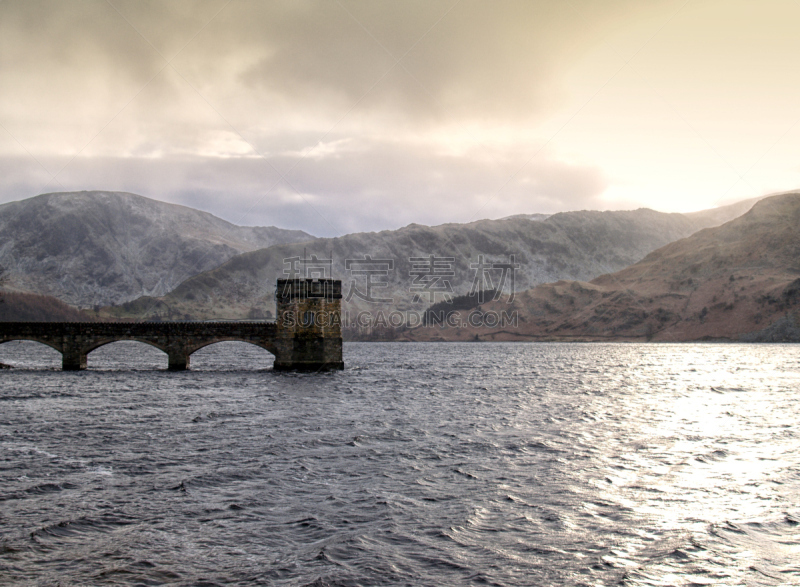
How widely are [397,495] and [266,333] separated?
53.5 metres

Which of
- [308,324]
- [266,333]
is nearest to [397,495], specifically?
[308,324]

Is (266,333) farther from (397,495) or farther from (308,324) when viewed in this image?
(397,495)

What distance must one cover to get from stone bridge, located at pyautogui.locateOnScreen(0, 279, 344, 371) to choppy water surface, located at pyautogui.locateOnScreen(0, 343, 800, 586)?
88.5 feet

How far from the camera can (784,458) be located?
24375mm

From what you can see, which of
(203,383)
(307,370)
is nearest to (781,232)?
(307,370)

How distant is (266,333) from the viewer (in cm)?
6969

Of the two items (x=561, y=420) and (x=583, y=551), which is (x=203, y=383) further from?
(x=583, y=551)

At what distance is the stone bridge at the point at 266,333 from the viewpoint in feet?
219

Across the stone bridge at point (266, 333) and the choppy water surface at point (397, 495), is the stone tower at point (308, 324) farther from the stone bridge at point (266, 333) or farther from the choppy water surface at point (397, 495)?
the choppy water surface at point (397, 495)

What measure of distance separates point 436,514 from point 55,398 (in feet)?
131

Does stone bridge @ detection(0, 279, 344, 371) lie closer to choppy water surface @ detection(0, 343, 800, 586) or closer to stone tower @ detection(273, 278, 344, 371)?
stone tower @ detection(273, 278, 344, 371)

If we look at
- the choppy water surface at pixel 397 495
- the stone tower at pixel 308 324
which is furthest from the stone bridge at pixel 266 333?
the choppy water surface at pixel 397 495

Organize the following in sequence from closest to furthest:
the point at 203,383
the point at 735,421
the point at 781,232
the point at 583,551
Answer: the point at 583,551 < the point at 735,421 < the point at 203,383 < the point at 781,232

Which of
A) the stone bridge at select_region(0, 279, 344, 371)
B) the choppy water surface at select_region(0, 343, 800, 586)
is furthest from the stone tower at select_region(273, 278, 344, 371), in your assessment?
the choppy water surface at select_region(0, 343, 800, 586)
